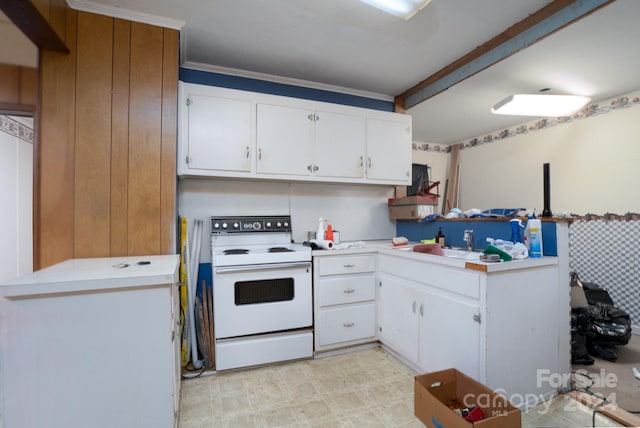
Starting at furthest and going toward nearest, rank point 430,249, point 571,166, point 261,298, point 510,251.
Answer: point 571,166 → point 261,298 → point 430,249 → point 510,251

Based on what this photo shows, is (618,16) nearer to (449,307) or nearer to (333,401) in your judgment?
(449,307)

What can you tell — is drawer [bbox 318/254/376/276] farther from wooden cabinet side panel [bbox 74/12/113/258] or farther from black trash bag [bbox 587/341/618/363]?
black trash bag [bbox 587/341/618/363]

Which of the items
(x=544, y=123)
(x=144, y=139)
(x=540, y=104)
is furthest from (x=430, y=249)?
(x=544, y=123)

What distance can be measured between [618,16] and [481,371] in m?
2.37

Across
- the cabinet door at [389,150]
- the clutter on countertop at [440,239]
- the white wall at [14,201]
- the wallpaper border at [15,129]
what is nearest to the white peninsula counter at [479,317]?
the clutter on countertop at [440,239]

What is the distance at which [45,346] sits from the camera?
1.15m

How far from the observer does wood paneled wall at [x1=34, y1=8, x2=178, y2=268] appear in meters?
1.81

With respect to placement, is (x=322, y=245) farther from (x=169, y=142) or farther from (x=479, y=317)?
(x=169, y=142)

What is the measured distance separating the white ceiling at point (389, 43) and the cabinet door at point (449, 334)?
191 centimetres

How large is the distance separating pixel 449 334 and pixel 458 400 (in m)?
0.35

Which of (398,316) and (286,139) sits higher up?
(286,139)

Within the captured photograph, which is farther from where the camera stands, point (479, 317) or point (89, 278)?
Result: point (479, 317)

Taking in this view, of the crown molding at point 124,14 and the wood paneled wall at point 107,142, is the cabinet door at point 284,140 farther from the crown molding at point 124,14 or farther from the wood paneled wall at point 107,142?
the crown molding at point 124,14

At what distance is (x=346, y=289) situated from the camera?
2.47 metres
